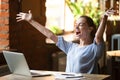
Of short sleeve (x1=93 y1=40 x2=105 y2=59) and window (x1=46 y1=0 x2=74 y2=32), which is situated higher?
window (x1=46 y1=0 x2=74 y2=32)

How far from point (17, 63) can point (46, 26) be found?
2762mm

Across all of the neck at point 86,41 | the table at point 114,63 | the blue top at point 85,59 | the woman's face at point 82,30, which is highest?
the woman's face at point 82,30

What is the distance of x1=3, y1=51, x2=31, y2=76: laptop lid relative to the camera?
2.84 meters

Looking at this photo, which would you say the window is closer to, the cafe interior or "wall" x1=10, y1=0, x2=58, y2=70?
the cafe interior

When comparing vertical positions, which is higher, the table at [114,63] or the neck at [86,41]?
the neck at [86,41]

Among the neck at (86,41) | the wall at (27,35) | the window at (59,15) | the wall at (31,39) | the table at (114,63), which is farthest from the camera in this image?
the window at (59,15)

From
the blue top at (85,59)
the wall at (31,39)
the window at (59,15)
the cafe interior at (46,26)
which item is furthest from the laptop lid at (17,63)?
the window at (59,15)

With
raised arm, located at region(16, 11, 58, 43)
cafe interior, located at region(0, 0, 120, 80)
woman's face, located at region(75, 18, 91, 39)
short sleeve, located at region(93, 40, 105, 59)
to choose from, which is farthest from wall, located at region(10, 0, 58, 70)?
short sleeve, located at region(93, 40, 105, 59)

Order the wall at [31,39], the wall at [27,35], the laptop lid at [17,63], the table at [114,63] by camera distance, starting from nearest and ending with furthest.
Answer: the laptop lid at [17,63] → the wall at [27,35] → the wall at [31,39] → the table at [114,63]

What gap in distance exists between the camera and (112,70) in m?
5.88

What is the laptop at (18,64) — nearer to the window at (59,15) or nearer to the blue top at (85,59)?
the blue top at (85,59)

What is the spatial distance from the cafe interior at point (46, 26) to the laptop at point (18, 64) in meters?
0.23

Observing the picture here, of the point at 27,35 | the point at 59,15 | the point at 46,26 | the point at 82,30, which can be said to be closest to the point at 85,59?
the point at 82,30

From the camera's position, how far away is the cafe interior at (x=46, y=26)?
4.14m
